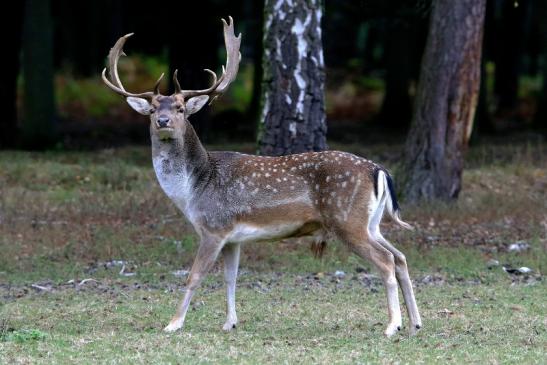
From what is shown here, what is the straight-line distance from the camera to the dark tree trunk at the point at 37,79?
1942 centimetres

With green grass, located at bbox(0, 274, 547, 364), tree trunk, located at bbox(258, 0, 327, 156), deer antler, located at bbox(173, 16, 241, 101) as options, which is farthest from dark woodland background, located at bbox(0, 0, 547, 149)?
green grass, located at bbox(0, 274, 547, 364)

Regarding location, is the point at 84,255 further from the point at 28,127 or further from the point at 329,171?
the point at 28,127

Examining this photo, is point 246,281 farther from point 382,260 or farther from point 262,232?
point 382,260

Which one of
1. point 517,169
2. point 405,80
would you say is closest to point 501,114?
point 405,80

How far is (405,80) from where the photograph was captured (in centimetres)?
2655

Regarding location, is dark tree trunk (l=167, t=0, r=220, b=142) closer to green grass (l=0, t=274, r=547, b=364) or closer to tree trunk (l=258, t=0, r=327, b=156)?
tree trunk (l=258, t=0, r=327, b=156)

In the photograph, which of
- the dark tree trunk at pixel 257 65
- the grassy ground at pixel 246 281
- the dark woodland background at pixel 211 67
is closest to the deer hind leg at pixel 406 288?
the grassy ground at pixel 246 281

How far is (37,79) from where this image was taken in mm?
19391

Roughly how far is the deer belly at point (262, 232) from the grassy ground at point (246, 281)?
71 centimetres

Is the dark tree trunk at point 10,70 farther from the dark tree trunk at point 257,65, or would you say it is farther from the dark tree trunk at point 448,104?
the dark tree trunk at point 448,104

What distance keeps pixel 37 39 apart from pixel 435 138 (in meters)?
7.88

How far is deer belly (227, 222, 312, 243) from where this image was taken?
908 centimetres

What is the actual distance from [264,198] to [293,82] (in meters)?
4.15

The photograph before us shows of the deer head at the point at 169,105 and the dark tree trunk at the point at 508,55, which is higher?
the deer head at the point at 169,105
